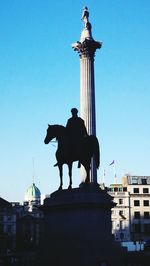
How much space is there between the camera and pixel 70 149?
2070cm

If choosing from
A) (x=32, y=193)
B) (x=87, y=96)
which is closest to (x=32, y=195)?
(x=32, y=193)

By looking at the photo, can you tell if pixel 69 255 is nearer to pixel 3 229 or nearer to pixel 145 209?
pixel 145 209

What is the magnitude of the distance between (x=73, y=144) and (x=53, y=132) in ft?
3.88

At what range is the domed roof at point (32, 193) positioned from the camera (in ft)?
557

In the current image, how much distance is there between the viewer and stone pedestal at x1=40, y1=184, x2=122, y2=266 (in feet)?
61.6

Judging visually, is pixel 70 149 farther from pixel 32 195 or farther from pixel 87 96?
pixel 32 195

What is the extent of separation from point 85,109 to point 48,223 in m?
28.4

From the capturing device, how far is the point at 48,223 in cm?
2005

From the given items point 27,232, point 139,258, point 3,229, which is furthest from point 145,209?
point 139,258

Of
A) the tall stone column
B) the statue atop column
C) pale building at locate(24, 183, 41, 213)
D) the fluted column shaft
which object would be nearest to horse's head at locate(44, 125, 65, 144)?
the tall stone column

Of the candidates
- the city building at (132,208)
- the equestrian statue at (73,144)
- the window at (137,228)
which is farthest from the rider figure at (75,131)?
the window at (137,228)

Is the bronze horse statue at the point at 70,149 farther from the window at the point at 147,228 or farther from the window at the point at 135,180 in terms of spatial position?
the window at the point at 135,180

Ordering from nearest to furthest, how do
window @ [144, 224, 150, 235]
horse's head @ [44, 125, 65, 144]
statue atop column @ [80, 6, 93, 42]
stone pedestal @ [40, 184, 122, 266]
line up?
stone pedestal @ [40, 184, 122, 266]
horse's head @ [44, 125, 65, 144]
statue atop column @ [80, 6, 93, 42]
window @ [144, 224, 150, 235]

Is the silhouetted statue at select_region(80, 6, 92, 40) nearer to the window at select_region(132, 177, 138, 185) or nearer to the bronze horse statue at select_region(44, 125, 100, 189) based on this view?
the bronze horse statue at select_region(44, 125, 100, 189)
